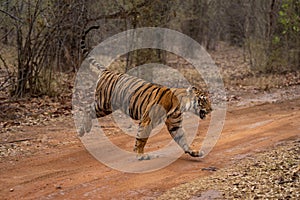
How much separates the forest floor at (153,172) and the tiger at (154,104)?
527 millimetres

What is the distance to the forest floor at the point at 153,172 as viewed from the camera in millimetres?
5422

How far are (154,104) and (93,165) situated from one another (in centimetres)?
127

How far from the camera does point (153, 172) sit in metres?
6.29

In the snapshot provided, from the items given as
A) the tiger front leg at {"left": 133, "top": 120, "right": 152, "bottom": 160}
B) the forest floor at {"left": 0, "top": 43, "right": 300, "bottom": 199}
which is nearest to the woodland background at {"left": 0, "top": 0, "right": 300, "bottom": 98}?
the forest floor at {"left": 0, "top": 43, "right": 300, "bottom": 199}

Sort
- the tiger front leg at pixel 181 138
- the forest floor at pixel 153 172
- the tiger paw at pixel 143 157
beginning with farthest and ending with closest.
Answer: the tiger front leg at pixel 181 138 < the tiger paw at pixel 143 157 < the forest floor at pixel 153 172

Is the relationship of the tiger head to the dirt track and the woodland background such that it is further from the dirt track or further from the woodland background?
the woodland background

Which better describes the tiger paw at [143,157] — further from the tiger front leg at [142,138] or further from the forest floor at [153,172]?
the forest floor at [153,172]

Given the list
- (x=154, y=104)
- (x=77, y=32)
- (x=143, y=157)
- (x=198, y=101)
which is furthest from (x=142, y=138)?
(x=77, y=32)

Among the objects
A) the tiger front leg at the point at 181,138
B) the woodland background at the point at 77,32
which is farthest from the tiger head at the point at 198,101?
the woodland background at the point at 77,32

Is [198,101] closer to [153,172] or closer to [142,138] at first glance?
[142,138]

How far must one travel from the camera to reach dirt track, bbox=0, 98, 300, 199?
18.1ft

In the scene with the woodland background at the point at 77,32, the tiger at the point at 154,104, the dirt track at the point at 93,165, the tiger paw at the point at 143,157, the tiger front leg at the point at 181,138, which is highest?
the woodland background at the point at 77,32

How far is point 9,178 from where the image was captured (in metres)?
5.99

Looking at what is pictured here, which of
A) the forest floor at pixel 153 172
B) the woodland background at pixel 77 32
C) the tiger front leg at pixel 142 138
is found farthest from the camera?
the woodland background at pixel 77 32
